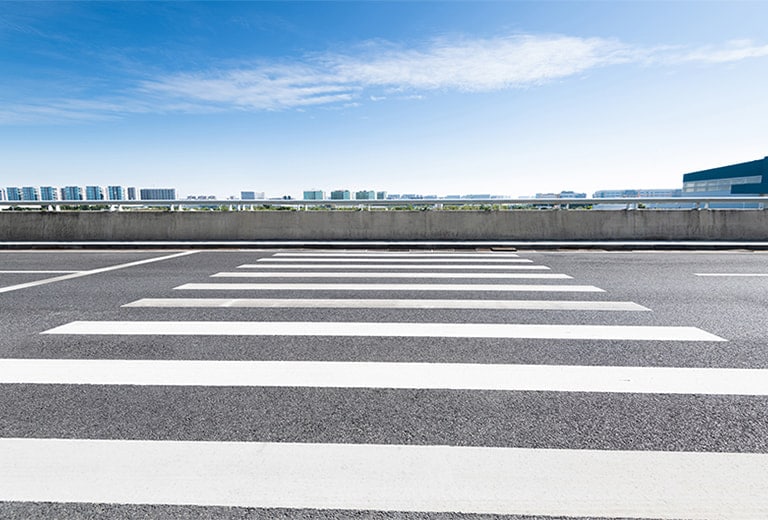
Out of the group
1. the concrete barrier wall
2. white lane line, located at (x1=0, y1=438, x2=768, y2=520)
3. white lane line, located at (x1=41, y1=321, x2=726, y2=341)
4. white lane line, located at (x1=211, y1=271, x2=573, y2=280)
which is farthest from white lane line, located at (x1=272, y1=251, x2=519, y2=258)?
white lane line, located at (x1=0, y1=438, x2=768, y2=520)

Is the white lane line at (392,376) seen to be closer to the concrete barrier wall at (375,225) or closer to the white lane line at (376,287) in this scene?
the white lane line at (376,287)

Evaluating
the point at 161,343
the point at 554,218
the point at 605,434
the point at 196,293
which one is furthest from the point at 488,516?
the point at 554,218

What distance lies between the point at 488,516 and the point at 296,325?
3.34m

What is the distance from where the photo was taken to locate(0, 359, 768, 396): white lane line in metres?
3.28

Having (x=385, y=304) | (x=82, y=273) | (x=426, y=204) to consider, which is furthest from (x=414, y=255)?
(x=82, y=273)

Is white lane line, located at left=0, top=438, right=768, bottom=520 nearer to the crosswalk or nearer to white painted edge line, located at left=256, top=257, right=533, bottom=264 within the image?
the crosswalk

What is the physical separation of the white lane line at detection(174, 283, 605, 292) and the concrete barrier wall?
20.4 feet

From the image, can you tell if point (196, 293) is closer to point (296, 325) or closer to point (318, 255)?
point (296, 325)

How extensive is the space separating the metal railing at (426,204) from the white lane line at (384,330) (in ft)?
25.8

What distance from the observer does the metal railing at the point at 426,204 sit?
494 inches

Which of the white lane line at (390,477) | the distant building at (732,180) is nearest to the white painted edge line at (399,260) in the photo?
the white lane line at (390,477)

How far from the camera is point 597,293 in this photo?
6527 mm

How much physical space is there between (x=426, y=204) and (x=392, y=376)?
10.0 m

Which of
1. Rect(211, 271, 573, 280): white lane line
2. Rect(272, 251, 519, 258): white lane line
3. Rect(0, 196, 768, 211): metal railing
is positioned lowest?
Rect(211, 271, 573, 280): white lane line
